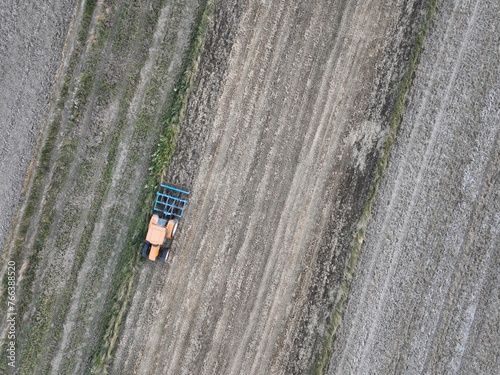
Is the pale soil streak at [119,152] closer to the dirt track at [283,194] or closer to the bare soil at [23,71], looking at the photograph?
the dirt track at [283,194]

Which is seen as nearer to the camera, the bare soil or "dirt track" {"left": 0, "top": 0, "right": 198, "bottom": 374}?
"dirt track" {"left": 0, "top": 0, "right": 198, "bottom": 374}

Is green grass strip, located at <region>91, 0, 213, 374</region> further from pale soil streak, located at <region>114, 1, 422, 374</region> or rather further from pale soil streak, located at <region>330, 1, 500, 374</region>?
pale soil streak, located at <region>330, 1, 500, 374</region>

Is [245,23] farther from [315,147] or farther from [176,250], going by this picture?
[176,250]

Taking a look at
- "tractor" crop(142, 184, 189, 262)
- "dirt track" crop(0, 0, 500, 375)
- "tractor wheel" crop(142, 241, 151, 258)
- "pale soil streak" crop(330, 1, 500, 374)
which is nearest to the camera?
"tractor" crop(142, 184, 189, 262)

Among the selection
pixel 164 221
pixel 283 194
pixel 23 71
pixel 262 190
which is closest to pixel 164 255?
pixel 164 221

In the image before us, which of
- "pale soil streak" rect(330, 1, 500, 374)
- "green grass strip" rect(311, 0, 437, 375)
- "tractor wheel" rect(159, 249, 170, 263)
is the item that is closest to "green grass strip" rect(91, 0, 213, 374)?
"tractor wheel" rect(159, 249, 170, 263)

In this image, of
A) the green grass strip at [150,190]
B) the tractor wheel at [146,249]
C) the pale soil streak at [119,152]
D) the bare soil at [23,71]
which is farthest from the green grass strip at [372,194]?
the bare soil at [23,71]

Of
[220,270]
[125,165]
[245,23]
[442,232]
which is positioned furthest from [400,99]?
[125,165]
